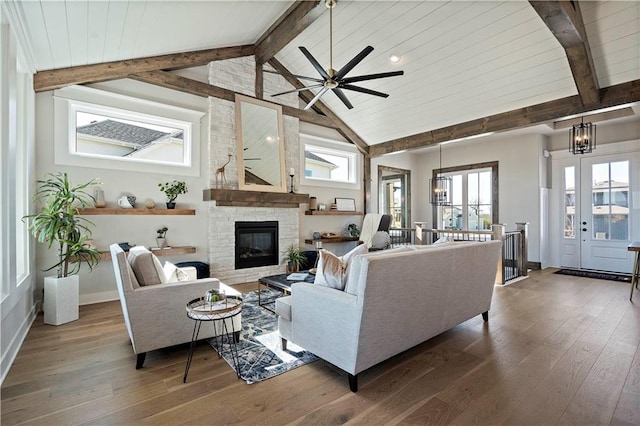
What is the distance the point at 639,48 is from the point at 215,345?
5.68 meters

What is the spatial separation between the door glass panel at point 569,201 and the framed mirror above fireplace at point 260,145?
6273 millimetres

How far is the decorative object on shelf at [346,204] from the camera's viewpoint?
6.98 metres

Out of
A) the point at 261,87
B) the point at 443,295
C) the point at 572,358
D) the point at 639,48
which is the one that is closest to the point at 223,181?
the point at 261,87

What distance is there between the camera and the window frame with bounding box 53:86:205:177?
158 inches

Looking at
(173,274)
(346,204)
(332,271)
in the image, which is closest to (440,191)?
(346,204)

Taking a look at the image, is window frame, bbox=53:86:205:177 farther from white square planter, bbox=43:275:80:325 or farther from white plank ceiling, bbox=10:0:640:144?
white square planter, bbox=43:275:80:325

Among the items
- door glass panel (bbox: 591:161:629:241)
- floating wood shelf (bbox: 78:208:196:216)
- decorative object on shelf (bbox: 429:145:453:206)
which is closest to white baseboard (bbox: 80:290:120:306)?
floating wood shelf (bbox: 78:208:196:216)

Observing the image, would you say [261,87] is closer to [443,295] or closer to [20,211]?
[20,211]

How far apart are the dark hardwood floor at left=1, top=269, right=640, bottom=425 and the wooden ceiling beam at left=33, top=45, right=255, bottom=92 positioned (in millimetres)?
2901

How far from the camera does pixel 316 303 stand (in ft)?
7.59

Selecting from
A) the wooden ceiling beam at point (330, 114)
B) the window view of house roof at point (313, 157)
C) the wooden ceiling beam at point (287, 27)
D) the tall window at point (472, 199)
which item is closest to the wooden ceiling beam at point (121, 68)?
the wooden ceiling beam at point (287, 27)

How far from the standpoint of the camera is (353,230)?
7098 millimetres

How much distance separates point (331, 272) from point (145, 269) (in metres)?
1.56

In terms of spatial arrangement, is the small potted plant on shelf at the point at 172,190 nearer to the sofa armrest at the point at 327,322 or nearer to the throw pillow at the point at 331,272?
the sofa armrest at the point at 327,322
